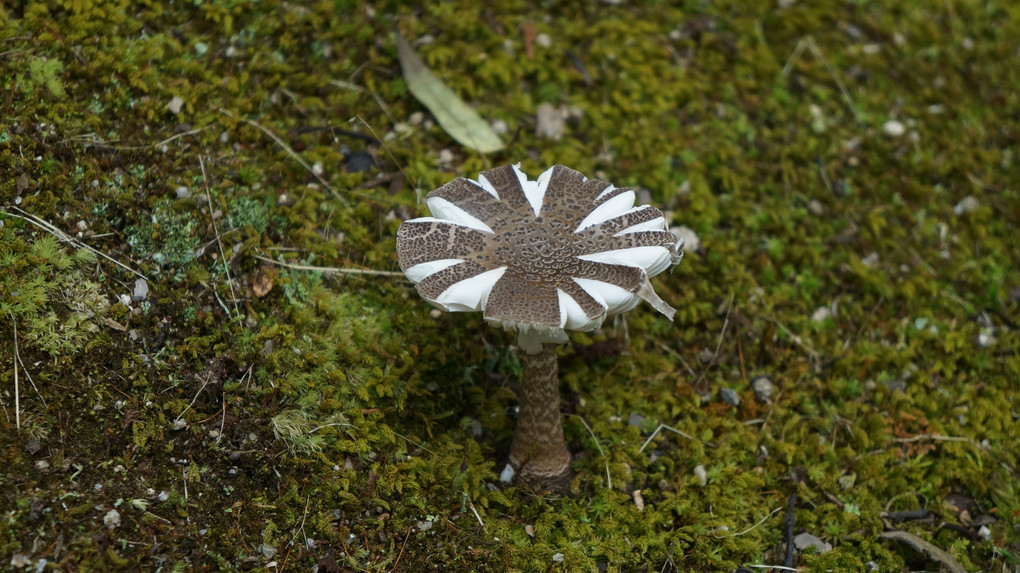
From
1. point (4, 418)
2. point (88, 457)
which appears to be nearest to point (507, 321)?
point (88, 457)

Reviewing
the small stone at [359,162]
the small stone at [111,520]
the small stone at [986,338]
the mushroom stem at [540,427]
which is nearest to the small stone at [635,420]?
the mushroom stem at [540,427]

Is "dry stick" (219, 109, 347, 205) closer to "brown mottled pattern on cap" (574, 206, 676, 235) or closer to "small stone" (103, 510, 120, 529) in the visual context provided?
"brown mottled pattern on cap" (574, 206, 676, 235)

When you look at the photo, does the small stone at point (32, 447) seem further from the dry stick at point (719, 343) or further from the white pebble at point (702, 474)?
the dry stick at point (719, 343)

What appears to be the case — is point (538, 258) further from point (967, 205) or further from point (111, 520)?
point (967, 205)

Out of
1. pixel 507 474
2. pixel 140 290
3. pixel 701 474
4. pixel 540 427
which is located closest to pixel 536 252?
pixel 540 427

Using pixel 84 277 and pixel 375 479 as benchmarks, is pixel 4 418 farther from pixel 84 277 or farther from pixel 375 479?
pixel 375 479
